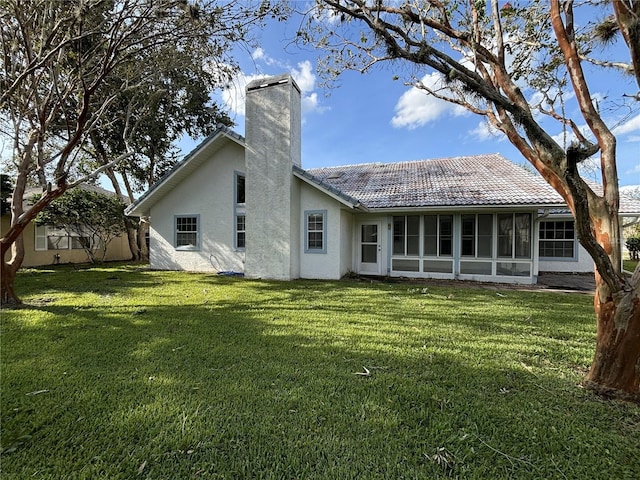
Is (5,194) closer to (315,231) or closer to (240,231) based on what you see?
(240,231)

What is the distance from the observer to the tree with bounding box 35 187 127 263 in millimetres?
13023

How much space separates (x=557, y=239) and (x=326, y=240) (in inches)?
426

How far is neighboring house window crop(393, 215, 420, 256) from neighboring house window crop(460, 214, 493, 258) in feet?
5.21

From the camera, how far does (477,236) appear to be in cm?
1057

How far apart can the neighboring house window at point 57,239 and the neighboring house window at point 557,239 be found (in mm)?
22033

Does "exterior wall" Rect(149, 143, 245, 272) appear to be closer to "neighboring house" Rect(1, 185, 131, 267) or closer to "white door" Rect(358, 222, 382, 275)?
"white door" Rect(358, 222, 382, 275)

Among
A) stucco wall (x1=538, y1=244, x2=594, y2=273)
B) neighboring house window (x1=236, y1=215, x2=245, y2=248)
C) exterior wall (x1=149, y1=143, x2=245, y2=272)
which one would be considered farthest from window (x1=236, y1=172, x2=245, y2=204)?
stucco wall (x1=538, y1=244, x2=594, y2=273)

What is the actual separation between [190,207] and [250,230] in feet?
12.5

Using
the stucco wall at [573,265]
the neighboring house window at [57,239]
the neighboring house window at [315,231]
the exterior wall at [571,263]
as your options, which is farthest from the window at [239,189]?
the stucco wall at [573,265]

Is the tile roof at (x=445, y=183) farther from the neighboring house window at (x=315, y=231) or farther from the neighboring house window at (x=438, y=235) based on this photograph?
the neighboring house window at (x=315, y=231)

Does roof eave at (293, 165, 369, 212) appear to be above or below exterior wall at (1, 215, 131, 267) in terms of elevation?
above

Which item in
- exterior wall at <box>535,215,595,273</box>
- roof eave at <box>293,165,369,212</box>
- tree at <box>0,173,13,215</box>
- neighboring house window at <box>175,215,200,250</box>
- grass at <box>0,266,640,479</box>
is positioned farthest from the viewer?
exterior wall at <box>535,215,595,273</box>

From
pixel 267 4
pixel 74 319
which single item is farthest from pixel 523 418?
pixel 267 4

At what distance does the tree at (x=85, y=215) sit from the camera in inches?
513
